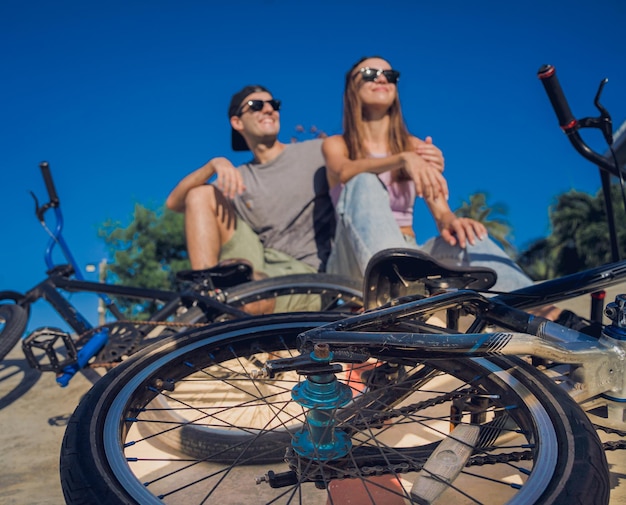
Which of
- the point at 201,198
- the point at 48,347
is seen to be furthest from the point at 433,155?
the point at 48,347

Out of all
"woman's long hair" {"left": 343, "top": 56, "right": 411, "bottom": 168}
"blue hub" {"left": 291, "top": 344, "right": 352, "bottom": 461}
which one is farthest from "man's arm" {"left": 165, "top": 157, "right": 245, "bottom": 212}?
"blue hub" {"left": 291, "top": 344, "right": 352, "bottom": 461}

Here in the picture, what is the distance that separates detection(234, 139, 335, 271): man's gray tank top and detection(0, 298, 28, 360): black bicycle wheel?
2029 millimetres

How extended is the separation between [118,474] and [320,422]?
514mm

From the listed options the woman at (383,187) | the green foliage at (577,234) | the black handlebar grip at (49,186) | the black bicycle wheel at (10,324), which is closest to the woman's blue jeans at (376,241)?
the woman at (383,187)

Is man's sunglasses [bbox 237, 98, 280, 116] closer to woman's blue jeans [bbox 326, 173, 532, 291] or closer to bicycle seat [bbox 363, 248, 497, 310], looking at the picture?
woman's blue jeans [bbox 326, 173, 532, 291]

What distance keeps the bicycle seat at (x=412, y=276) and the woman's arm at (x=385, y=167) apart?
110 cm

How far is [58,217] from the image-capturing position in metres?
4.18

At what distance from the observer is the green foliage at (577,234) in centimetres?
1831

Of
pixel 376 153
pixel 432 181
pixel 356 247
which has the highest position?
pixel 376 153

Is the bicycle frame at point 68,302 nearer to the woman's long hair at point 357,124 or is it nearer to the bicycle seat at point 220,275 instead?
the bicycle seat at point 220,275

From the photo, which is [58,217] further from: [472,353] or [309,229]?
[472,353]

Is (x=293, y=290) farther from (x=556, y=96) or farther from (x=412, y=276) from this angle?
(x=556, y=96)

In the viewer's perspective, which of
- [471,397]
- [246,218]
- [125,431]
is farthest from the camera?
[246,218]

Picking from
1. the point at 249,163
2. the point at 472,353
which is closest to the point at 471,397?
the point at 472,353
